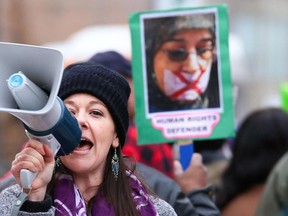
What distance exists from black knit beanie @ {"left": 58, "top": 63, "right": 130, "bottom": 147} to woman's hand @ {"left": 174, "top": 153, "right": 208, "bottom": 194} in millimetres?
1091

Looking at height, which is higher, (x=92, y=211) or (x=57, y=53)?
(x=57, y=53)

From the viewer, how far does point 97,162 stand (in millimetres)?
3412

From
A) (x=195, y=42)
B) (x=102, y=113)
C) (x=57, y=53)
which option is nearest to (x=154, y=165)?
(x=195, y=42)

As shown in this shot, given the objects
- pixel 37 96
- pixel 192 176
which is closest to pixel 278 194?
pixel 192 176

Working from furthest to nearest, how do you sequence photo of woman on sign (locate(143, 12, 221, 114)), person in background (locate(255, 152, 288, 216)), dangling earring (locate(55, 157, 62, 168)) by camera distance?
1. photo of woman on sign (locate(143, 12, 221, 114))
2. person in background (locate(255, 152, 288, 216))
3. dangling earring (locate(55, 157, 62, 168))

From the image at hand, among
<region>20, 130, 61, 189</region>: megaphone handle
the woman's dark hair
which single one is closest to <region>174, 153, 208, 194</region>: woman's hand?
the woman's dark hair

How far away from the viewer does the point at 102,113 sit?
3.45 m

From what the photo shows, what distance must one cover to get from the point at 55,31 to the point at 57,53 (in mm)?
12912

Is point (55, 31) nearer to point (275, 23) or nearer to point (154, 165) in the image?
point (275, 23)

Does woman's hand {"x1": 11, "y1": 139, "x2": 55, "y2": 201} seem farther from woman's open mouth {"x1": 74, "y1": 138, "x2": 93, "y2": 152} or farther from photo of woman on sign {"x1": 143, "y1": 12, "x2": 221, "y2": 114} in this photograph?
photo of woman on sign {"x1": 143, "y1": 12, "x2": 221, "y2": 114}

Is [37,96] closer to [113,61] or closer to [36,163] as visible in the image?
[36,163]

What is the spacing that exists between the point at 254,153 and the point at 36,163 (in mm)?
2380

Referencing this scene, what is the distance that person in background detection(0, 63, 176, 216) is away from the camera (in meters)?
3.33

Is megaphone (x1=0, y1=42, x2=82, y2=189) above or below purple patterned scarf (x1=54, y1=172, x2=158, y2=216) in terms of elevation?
above
